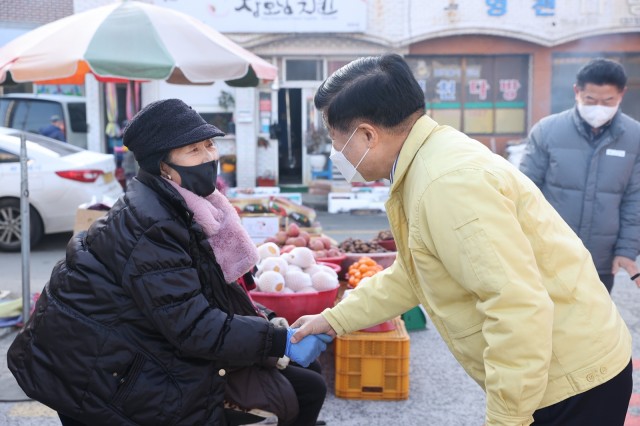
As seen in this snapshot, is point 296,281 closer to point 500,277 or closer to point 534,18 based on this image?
point 500,277

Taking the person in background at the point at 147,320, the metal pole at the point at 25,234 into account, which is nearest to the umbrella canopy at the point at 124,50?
the metal pole at the point at 25,234

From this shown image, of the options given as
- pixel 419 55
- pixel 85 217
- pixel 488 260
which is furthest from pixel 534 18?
pixel 488 260

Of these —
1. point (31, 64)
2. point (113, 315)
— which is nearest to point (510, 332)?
point (113, 315)

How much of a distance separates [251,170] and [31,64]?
36.4 ft

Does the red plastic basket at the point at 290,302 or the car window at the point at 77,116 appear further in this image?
the car window at the point at 77,116

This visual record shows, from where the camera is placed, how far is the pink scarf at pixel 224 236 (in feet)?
8.68

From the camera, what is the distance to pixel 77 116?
14859 mm

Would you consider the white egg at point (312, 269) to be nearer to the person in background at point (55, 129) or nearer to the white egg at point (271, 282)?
the white egg at point (271, 282)

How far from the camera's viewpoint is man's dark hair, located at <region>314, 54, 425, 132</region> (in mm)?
1935

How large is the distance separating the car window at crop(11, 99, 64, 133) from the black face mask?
11.1 metres

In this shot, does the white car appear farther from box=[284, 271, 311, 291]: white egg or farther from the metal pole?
box=[284, 271, 311, 291]: white egg

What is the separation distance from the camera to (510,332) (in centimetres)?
162

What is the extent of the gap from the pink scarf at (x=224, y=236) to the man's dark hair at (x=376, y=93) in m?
0.84

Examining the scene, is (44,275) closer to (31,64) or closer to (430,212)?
(31,64)
